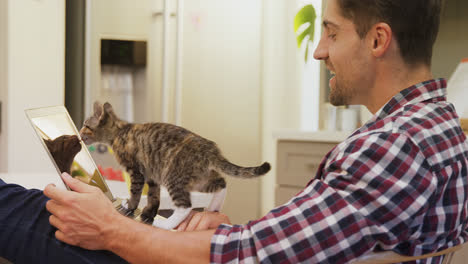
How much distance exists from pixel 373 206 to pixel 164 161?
0.97 feet

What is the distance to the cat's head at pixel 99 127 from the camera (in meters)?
0.75

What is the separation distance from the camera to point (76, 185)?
0.73 m

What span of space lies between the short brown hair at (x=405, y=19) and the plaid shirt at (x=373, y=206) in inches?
Result: 6.2

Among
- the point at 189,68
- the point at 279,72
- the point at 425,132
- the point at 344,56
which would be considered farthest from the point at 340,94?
the point at 279,72

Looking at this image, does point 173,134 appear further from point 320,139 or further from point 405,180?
point 320,139

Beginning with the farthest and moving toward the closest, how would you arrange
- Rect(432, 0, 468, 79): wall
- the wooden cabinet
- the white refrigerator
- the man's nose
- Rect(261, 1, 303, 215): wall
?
Rect(261, 1, 303, 215): wall < the white refrigerator < the wooden cabinet < Rect(432, 0, 468, 79): wall < the man's nose

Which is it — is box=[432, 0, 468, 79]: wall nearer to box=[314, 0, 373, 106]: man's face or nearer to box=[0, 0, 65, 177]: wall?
box=[314, 0, 373, 106]: man's face

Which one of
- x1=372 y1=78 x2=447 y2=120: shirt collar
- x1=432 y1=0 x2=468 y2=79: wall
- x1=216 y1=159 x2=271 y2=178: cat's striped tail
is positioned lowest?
x1=216 y1=159 x2=271 y2=178: cat's striped tail

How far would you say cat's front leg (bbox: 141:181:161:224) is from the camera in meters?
0.75

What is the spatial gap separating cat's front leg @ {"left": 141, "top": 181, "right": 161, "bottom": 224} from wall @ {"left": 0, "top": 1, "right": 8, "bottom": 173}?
5.39ft

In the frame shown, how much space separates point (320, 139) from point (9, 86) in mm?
1372

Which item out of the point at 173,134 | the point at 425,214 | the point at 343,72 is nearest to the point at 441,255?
the point at 425,214

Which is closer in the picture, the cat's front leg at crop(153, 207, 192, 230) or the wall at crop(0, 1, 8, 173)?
the cat's front leg at crop(153, 207, 192, 230)

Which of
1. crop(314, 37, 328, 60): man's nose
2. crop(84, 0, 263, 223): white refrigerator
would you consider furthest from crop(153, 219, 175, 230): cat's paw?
crop(84, 0, 263, 223): white refrigerator
